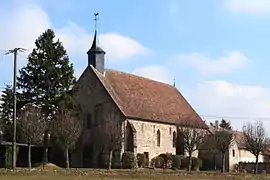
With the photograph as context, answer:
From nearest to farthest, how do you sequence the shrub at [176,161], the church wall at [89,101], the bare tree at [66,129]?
the bare tree at [66,129] < the church wall at [89,101] < the shrub at [176,161]

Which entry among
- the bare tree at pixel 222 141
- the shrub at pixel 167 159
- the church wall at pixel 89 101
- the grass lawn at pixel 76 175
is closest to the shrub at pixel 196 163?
the bare tree at pixel 222 141

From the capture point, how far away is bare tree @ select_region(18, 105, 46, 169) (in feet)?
189

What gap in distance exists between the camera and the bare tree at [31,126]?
2268 inches

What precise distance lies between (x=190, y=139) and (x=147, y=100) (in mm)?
8342

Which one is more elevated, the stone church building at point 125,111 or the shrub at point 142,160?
the stone church building at point 125,111

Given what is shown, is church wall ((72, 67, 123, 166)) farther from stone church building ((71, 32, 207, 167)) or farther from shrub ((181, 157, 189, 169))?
shrub ((181, 157, 189, 169))

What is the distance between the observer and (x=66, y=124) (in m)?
61.1

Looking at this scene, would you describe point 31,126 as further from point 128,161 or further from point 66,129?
point 128,161

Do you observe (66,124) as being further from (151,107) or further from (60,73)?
(151,107)

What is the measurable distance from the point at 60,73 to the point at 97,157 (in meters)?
11.8

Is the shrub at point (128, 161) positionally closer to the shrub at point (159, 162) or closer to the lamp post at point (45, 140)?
the shrub at point (159, 162)

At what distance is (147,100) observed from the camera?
249 ft

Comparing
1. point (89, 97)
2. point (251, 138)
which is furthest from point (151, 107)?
point (251, 138)

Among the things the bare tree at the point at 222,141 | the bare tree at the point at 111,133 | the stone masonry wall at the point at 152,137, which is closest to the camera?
the bare tree at the point at 111,133
